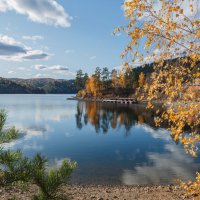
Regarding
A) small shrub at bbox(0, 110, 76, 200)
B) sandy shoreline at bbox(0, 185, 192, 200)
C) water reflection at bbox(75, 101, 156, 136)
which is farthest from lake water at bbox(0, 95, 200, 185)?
small shrub at bbox(0, 110, 76, 200)

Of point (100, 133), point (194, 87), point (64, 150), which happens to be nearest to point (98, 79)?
point (100, 133)

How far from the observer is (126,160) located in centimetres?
A: 3152

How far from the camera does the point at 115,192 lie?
2023 cm

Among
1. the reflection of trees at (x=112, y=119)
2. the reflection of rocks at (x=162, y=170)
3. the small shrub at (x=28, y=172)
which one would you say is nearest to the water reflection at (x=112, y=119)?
the reflection of trees at (x=112, y=119)

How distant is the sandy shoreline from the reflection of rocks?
235 centimetres

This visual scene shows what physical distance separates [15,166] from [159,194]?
51.3 ft

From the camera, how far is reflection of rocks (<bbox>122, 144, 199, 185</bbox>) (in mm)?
24453

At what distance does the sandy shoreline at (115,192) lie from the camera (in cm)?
1867

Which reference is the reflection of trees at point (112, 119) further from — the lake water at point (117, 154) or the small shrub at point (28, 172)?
the small shrub at point (28, 172)

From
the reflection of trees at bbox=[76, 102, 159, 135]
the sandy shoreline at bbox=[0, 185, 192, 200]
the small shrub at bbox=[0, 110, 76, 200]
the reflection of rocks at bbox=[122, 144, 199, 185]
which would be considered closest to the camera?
the small shrub at bbox=[0, 110, 76, 200]

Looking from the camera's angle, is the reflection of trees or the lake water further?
the reflection of trees

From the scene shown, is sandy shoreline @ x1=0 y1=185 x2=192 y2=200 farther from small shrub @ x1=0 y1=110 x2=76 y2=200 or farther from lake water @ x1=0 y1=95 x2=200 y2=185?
small shrub @ x1=0 y1=110 x2=76 y2=200

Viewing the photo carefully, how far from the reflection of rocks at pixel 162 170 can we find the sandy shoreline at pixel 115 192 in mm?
2353

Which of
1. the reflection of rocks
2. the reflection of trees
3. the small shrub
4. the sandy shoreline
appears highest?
the small shrub
